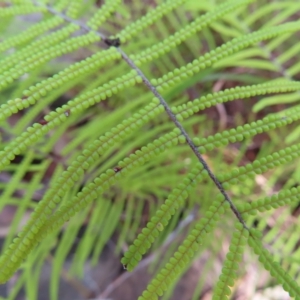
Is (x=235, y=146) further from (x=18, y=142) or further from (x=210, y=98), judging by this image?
(x=18, y=142)

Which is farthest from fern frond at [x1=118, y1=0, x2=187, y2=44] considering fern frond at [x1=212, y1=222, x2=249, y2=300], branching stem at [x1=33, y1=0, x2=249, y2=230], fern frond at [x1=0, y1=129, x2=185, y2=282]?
fern frond at [x1=212, y1=222, x2=249, y2=300]

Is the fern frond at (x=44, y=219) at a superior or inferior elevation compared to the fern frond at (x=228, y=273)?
superior

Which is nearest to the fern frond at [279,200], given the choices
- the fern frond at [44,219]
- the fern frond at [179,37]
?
the fern frond at [44,219]

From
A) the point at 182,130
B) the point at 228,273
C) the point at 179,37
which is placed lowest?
the point at 228,273

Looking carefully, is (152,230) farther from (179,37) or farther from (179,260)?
(179,37)

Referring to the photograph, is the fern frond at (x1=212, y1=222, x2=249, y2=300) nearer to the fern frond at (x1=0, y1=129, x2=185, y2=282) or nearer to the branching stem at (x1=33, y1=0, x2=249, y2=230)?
the branching stem at (x1=33, y1=0, x2=249, y2=230)

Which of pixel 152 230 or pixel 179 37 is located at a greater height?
pixel 179 37

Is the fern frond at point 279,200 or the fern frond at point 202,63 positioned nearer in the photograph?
the fern frond at point 279,200

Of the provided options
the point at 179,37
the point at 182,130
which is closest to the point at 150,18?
the point at 179,37

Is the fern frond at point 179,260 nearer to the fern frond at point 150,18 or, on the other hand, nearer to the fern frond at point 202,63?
the fern frond at point 202,63

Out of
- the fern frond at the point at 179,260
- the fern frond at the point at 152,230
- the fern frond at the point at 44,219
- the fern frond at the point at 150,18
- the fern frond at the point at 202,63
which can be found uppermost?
the fern frond at the point at 150,18

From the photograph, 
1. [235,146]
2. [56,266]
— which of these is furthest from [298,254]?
[56,266]
